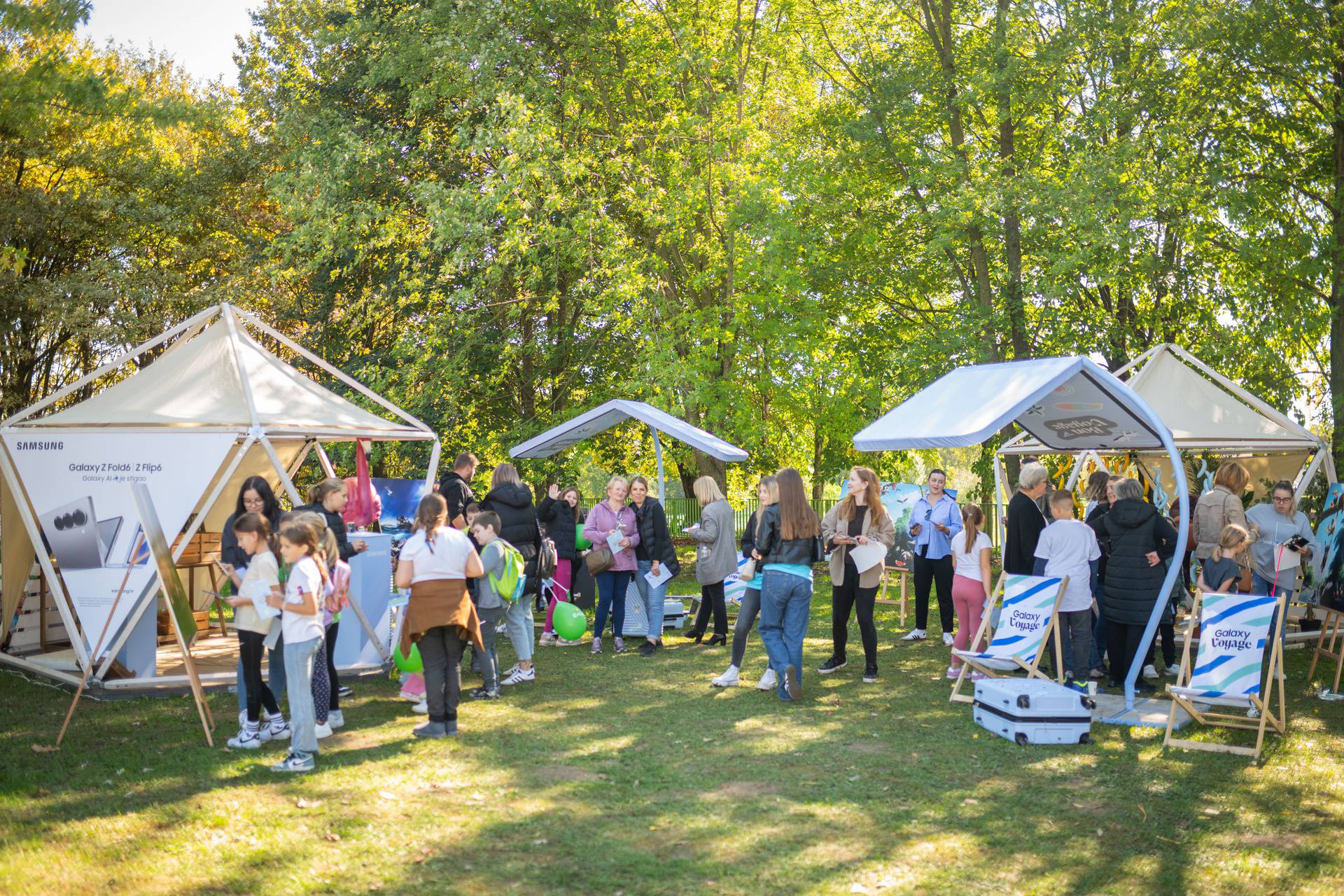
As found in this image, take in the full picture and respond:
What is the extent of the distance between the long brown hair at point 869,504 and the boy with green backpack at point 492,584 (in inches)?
107

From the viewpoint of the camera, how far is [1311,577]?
12109 millimetres

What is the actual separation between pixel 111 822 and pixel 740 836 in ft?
10.7

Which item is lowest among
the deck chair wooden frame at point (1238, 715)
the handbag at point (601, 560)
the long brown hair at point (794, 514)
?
the deck chair wooden frame at point (1238, 715)

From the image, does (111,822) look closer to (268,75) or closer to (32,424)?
(32,424)

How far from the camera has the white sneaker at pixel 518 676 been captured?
368 inches

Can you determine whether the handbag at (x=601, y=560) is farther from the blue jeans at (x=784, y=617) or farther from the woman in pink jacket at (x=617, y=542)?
the blue jeans at (x=784, y=617)

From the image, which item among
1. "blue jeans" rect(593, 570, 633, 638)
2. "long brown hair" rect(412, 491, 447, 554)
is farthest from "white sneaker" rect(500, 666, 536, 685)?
"long brown hair" rect(412, 491, 447, 554)

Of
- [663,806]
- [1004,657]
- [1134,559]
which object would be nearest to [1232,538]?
[1134,559]

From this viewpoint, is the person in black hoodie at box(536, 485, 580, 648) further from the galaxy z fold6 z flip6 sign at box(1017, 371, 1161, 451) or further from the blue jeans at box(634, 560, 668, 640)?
the galaxy z fold6 z flip6 sign at box(1017, 371, 1161, 451)

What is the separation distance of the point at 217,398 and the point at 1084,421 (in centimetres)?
807

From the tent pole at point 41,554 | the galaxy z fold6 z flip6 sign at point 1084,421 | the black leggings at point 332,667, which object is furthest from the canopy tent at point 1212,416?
the tent pole at point 41,554

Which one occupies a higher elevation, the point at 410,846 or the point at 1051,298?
the point at 1051,298

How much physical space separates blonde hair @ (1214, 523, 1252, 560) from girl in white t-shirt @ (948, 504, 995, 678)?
1.82m

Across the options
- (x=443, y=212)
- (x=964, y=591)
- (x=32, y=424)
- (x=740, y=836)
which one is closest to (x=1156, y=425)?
(x=964, y=591)
